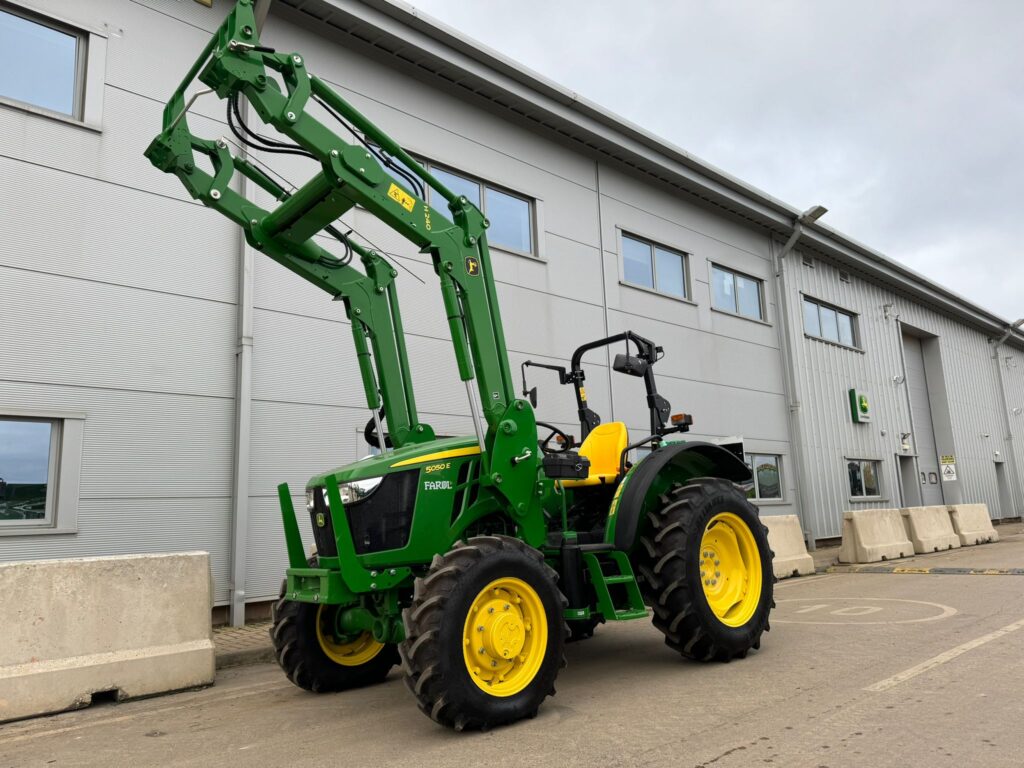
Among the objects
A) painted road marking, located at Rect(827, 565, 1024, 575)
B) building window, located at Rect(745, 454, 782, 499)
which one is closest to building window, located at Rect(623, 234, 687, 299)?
building window, located at Rect(745, 454, 782, 499)

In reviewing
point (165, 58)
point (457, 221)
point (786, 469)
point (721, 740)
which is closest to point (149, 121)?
point (165, 58)

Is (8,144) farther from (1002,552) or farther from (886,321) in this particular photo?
(886,321)

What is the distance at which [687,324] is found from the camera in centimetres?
1539

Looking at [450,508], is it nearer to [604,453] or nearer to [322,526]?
[322,526]

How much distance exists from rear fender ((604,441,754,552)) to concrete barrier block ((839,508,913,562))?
8121mm

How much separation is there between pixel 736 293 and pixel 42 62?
13.4 m

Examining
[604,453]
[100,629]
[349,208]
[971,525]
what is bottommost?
[100,629]

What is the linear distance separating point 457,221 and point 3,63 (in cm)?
606

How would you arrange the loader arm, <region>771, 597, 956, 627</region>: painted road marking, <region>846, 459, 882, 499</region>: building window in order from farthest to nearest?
<region>846, 459, 882, 499</region>: building window
<region>771, 597, 956, 627</region>: painted road marking
the loader arm

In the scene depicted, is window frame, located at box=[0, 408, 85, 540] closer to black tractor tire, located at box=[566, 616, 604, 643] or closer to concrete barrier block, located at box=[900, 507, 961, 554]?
black tractor tire, located at box=[566, 616, 604, 643]

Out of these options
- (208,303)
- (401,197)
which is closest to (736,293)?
(208,303)

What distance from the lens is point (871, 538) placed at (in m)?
13.9

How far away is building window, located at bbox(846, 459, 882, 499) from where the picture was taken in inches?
754

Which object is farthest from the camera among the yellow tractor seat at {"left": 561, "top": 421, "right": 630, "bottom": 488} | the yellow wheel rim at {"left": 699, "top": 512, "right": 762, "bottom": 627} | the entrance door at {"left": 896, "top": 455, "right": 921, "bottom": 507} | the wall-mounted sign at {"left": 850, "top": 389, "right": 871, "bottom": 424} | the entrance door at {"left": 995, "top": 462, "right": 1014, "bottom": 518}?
the entrance door at {"left": 995, "top": 462, "right": 1014, "bottom": 518}
